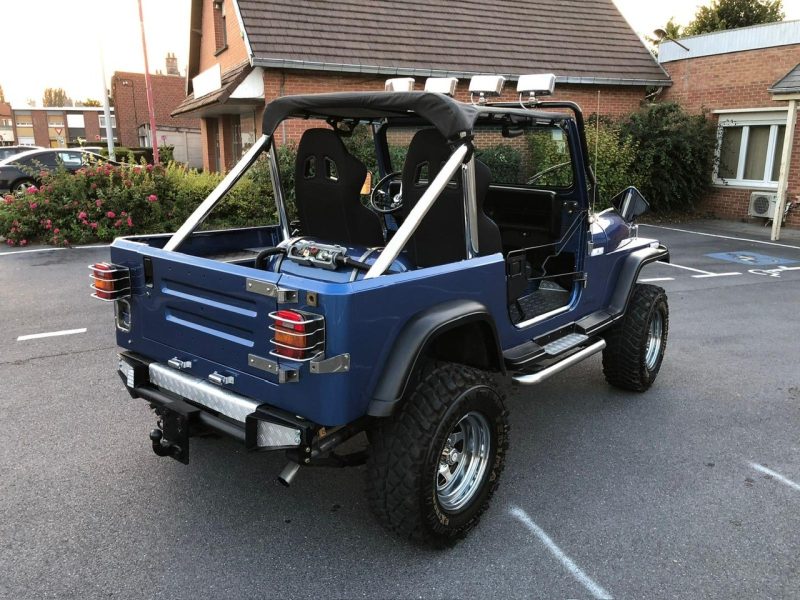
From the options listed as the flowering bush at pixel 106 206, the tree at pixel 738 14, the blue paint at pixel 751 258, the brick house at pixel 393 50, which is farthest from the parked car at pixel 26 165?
the tree at pixel 738 14

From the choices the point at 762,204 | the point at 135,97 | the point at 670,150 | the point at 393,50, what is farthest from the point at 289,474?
the point at 135,97

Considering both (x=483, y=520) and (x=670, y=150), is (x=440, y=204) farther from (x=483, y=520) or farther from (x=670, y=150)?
(x=670, y=150)

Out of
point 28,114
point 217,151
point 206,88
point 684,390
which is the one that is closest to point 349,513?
point 684,390

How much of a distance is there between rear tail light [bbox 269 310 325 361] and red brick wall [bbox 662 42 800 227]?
1390 cm

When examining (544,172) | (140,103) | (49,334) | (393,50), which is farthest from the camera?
(140,103)

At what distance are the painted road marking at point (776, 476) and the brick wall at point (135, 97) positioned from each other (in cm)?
3968

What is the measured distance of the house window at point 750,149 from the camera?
13812 millimetres

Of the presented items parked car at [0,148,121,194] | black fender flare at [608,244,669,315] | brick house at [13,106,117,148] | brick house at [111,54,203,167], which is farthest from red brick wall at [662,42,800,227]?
brick house at [13,106,117,148]

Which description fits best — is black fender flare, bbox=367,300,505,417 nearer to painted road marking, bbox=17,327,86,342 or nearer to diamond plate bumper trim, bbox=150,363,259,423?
diamond plate bumper trim, bbox=150,363,259,423

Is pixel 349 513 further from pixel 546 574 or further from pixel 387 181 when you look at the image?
pixel 387 181

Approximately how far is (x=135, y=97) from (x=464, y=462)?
4378 cm

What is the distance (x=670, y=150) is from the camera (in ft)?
46.7

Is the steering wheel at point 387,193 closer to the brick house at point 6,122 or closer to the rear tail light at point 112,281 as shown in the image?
the rear tail light at point 112,281

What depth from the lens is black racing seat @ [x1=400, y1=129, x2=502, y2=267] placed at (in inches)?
125
